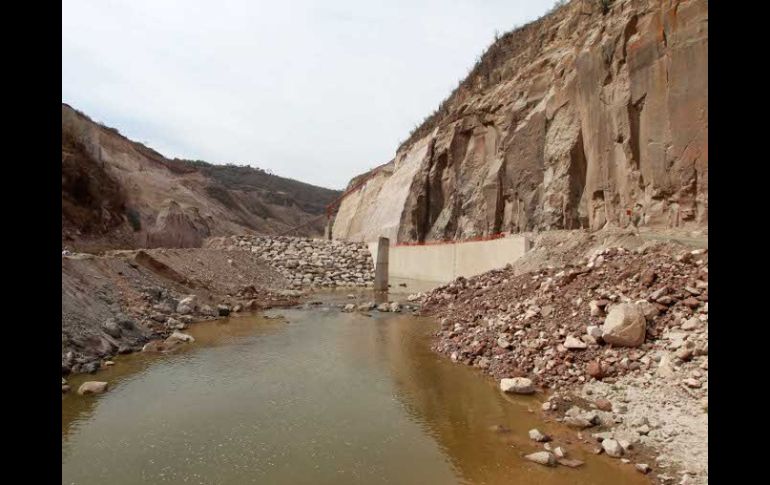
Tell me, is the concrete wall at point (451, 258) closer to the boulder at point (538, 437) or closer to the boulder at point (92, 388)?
the boulder at point (538, 437)

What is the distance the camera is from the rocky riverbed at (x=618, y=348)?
436 centimetres

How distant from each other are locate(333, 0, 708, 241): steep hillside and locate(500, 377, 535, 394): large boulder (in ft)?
22.1

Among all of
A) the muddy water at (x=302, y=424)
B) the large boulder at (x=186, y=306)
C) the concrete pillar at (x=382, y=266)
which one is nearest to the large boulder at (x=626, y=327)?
the muddy water at (x=302, y=424)

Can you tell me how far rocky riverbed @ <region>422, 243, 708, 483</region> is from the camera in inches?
171

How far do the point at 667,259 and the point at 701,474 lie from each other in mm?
4628

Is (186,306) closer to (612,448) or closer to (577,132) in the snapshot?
(612,448)

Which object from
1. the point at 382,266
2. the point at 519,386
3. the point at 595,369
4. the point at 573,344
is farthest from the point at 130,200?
the point at 595,369

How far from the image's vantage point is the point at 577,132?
1462cm

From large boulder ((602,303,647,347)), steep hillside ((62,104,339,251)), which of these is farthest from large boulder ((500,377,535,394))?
steep hillside ((62,104,339,251))

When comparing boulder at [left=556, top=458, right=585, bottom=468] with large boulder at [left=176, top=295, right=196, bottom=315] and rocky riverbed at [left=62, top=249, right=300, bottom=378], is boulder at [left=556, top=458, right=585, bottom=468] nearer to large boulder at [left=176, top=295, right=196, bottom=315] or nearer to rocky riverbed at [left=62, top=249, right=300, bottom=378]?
rocky riverbed at [left=62, top=249, right=300, bottom=378]
